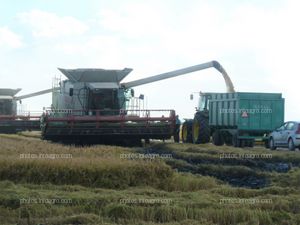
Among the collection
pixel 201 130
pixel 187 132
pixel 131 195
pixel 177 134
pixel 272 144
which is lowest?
pixel 131 195

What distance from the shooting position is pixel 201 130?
29484mm

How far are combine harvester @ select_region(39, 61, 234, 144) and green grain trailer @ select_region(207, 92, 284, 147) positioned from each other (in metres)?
2.62

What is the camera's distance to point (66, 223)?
9.59 m

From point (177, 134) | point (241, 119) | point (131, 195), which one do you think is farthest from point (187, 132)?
point (131, 195)

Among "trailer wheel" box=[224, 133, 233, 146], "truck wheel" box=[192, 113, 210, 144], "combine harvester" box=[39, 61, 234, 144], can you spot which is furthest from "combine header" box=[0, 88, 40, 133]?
"trailer wheel" box=[224, 133, 233, 146]

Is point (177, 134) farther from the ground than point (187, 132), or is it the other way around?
point (187, 132)

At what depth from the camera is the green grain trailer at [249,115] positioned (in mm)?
27812

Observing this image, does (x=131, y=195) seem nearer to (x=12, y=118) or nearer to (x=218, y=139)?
(x=218, y=139)

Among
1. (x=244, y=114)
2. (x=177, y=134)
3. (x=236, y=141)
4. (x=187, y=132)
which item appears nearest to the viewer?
(x=244, y=114)

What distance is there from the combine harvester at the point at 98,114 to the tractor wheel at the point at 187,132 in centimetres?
336

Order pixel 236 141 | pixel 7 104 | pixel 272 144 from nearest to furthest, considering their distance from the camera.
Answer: pixel 272 144
pixel 236 141
pixel 7 104

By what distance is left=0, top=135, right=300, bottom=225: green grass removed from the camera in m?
10.2

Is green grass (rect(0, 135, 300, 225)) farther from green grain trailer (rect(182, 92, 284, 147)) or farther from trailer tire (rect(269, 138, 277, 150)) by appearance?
green grain trailer (rect(182, 92, 284, 147))

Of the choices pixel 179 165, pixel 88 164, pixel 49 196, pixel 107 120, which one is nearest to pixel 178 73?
pixel 107 120
